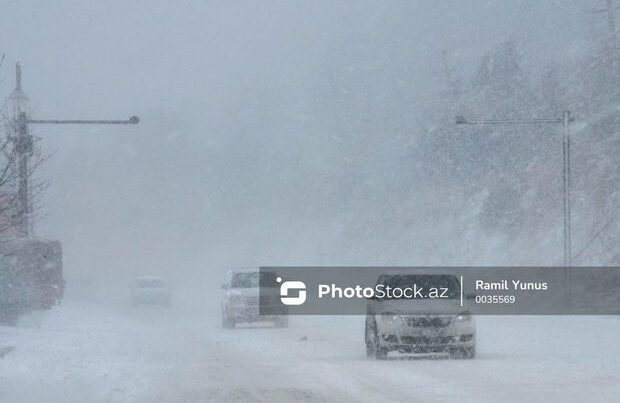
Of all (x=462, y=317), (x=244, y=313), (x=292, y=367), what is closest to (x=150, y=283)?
(x=244, y=313)

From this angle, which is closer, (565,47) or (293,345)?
(293,345)

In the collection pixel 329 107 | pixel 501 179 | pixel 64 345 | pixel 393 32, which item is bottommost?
pixel 64 345

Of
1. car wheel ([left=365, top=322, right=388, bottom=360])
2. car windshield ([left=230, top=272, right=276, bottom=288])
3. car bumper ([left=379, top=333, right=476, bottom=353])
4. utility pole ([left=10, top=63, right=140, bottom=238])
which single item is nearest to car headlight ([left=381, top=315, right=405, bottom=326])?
car bumper ([left=379, top=333, right=476, bottom=353])

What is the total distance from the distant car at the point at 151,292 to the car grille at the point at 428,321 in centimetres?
3894

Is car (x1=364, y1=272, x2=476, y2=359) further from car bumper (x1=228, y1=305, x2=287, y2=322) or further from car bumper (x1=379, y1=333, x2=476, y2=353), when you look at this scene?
car bumper (x1=228, y1=305, x2=287, y2=322)

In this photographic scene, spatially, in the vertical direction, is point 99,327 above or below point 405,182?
below

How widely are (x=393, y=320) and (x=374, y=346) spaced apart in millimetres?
727

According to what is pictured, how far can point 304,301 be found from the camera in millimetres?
61344

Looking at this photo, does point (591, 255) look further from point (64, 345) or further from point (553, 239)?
point (64, 345)

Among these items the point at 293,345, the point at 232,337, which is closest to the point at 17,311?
the point at 232,337

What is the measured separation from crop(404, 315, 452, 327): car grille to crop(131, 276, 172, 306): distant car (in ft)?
128

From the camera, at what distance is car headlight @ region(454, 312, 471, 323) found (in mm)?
25312

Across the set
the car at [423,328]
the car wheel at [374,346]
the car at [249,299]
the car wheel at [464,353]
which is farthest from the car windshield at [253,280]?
→ the car wheel at [464,353]

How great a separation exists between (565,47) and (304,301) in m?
58.4
